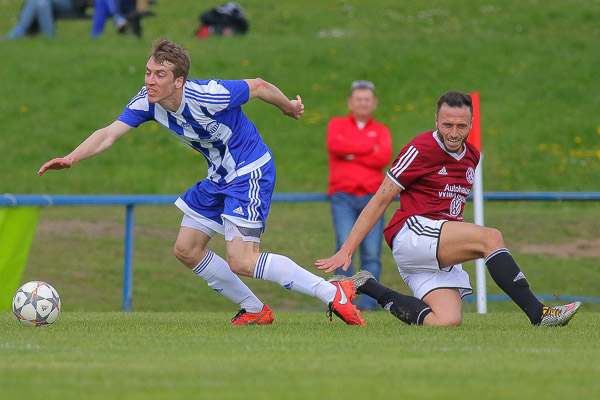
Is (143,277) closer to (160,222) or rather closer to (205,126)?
(160,222)

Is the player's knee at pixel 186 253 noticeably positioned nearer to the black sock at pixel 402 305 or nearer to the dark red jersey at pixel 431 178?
the black sock at pixel 402 305

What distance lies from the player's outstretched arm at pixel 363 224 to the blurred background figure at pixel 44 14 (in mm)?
16970

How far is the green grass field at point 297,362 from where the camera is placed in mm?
4215

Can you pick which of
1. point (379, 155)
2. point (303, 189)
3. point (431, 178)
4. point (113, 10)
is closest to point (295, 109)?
point (431, 178)

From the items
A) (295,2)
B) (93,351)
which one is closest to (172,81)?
(93,351)

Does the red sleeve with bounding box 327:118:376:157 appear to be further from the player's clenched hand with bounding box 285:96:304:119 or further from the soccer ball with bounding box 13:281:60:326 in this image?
the soccer ball with bounding box 13:281:60:326

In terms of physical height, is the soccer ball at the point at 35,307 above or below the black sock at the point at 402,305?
above

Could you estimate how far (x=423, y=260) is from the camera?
24.8ft

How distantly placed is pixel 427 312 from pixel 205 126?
2.10m

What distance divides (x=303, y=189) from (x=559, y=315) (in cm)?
1148

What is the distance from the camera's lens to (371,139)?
10.8 metres

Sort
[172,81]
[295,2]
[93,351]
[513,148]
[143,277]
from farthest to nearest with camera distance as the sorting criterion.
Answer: [295,2] → [513,148] → [143,277] → [172,81] → [93,351]

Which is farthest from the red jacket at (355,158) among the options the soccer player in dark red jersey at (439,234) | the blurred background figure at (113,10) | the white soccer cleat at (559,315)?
the blurred background figure at (113,10)

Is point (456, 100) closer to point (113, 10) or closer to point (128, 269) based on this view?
point (128, 269)
